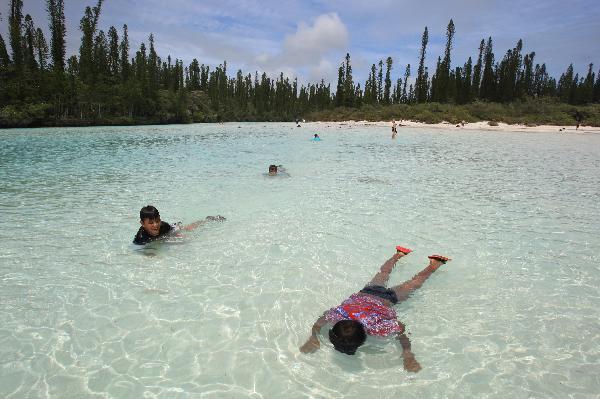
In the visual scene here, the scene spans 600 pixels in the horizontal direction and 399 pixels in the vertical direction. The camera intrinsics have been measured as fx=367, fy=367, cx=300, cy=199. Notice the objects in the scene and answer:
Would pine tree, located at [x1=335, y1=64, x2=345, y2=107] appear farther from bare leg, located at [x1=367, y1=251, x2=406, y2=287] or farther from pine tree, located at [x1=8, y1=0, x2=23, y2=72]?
bare leg, located at [x1=367, y1=251, x2=406, y2=287]

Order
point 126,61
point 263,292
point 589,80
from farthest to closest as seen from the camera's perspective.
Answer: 1. point 589,80
2. point 126,61
3. point 263,292

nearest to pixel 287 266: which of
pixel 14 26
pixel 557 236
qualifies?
pixel 557 236

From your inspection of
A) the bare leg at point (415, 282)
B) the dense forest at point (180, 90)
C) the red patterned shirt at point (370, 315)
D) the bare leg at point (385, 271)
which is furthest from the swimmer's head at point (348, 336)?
the dense forest at point (180, 90)

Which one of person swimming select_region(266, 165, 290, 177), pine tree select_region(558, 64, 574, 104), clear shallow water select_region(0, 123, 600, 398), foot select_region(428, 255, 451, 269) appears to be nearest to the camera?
clear shallow water select_region(0, 123, 600, 398)

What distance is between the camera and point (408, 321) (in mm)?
4641

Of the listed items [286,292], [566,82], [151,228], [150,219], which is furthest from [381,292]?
[566,82]

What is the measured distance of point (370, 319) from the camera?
169 inches

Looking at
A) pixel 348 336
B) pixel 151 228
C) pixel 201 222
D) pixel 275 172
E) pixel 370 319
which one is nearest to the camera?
pixel 348 336

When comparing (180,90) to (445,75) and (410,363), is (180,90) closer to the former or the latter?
(445,75)

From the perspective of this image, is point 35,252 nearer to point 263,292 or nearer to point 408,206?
point 263,292

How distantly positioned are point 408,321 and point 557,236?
16.3 ft

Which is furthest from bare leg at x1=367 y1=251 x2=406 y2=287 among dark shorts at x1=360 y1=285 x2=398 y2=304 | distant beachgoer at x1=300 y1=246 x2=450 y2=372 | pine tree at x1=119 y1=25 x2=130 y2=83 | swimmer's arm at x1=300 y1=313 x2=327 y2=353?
pine tree at x1=119 y1=25 x2=130 y2=83

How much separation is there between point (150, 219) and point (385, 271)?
13.6 feet

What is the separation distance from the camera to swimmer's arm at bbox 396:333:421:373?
149 inches
